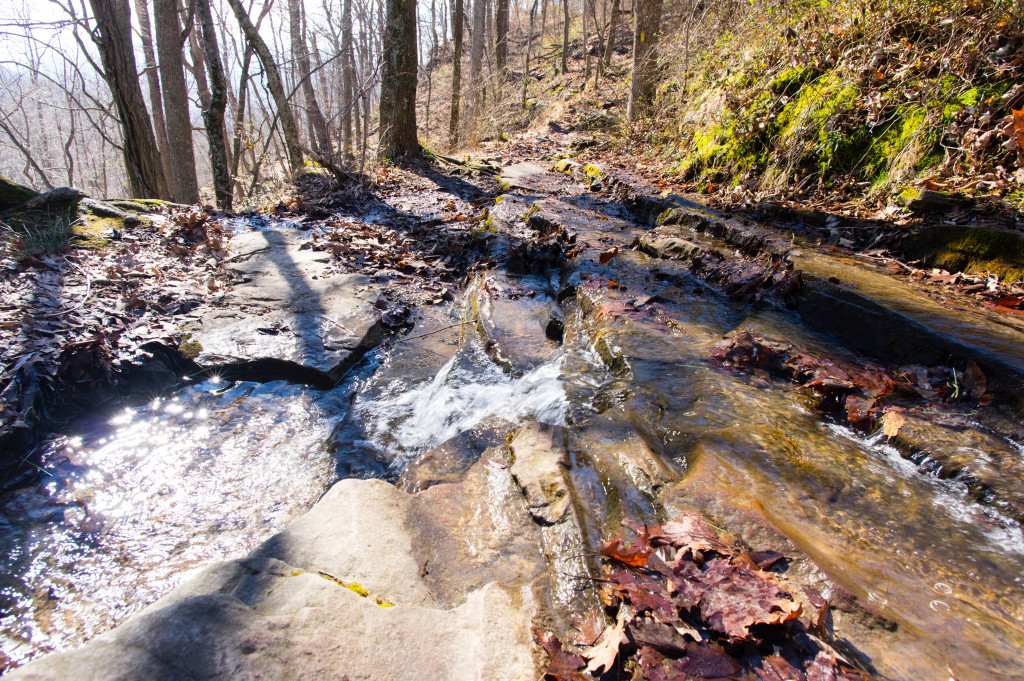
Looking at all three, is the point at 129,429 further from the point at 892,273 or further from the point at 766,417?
the point at 892,273

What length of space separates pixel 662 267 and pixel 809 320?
1476 mm

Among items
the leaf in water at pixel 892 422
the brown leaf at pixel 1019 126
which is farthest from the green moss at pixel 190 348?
the brown leaf at pixel 1019 126

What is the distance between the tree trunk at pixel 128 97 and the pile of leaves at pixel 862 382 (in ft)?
32.4

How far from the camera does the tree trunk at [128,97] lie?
7188mm

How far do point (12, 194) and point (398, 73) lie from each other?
6262 mm

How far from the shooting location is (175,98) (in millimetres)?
8836

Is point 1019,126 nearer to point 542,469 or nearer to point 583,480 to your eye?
point 583,480

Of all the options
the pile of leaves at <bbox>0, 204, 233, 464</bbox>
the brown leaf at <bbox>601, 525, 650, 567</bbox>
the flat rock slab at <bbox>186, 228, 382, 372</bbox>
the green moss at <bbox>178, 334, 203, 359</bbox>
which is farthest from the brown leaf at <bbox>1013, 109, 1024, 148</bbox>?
the pile of leaves at <bbox>0, 204, 233, 464</bbox>

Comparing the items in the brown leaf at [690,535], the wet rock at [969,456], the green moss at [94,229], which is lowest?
the brown leaf at [690,535]

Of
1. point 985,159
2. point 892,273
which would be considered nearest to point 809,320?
point 892,273

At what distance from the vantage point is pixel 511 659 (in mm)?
1360

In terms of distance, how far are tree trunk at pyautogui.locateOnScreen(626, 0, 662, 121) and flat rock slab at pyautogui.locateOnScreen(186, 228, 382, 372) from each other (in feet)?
33.7

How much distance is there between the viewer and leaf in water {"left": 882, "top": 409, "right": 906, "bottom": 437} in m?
2.28

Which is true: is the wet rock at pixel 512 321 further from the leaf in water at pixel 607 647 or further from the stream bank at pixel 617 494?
the leaf in water at pixel 607 647
